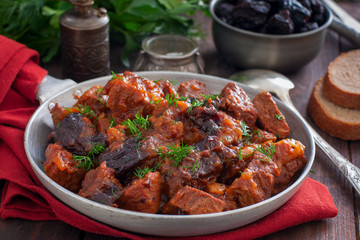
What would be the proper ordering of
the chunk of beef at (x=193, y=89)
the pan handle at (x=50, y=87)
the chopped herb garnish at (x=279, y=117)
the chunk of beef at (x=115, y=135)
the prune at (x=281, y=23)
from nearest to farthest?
the chunk of beef at (x=115, y=135) → the chopped herb garnish at (x=279, y=117) → the chunk of beef at (x=193, y=89) → the pan handle at (x=50, y=87) → the prune at (x=281, y=23)

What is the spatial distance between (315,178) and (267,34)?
1847 millimetres

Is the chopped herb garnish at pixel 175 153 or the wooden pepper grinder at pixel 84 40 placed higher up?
the chopped herb garnish at pixel 175 153

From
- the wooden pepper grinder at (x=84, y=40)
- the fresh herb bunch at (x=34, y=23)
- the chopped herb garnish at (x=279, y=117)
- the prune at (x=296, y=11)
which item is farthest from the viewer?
the fresh herb bunch at (x=34, y=23)

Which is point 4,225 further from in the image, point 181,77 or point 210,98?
point 181,77

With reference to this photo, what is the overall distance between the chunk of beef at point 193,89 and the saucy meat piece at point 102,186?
112cm

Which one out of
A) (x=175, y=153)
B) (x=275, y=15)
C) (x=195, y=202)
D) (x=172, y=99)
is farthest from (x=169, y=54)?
(x=195, y=202)

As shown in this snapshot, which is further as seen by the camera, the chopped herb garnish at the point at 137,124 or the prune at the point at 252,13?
the prune at the point at 252,13

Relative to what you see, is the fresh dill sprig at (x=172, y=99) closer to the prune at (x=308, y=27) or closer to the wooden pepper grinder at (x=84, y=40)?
the wooden pepper grinder at (x=84, y=40)

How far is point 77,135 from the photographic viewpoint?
10.4 feet

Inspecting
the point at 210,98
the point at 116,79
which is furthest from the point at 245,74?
the point at 116,79

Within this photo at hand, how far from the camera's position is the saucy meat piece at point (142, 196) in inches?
108

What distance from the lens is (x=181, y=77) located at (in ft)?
13.8

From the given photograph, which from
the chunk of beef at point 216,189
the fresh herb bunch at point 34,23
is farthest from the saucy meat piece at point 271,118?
the fresh herb bunch at point 34,23

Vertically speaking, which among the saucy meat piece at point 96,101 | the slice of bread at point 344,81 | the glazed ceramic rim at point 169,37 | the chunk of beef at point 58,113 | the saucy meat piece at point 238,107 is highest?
the saucy meat piece at point 238,107
